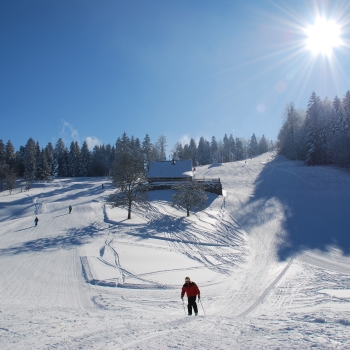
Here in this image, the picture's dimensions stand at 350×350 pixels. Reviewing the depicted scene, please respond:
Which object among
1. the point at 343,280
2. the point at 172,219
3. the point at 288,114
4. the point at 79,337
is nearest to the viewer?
the point at 79,337

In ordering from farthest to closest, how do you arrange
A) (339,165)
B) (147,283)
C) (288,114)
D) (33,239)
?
(288,114), (339,165), (33,239), (147,283)

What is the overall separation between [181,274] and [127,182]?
622 inches

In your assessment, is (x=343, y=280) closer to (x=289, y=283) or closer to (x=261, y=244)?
(x=289, y=283)

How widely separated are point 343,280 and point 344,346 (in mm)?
11203

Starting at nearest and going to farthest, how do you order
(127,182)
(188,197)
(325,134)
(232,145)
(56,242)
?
(56,242)
(127,182)
(188,197)
(325,134)
(232,145)

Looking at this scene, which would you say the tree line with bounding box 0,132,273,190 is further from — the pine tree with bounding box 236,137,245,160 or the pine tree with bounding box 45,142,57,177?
the pine tree with bounding box 236,137,245,160

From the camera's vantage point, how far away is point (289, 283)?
13.7 m

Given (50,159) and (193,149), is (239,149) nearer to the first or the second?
(193,149)

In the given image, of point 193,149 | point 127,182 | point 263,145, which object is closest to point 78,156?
point 193,149

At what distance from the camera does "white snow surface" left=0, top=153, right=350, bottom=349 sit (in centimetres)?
605

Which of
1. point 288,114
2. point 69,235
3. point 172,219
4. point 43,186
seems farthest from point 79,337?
point 288,114

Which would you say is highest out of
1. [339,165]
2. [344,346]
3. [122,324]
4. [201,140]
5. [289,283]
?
[201,140]

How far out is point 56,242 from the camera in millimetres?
20609

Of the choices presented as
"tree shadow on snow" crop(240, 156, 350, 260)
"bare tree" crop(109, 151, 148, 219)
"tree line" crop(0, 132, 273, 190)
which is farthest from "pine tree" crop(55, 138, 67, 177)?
"tree shadow on snow" crop(240, 156, 350, 260)
